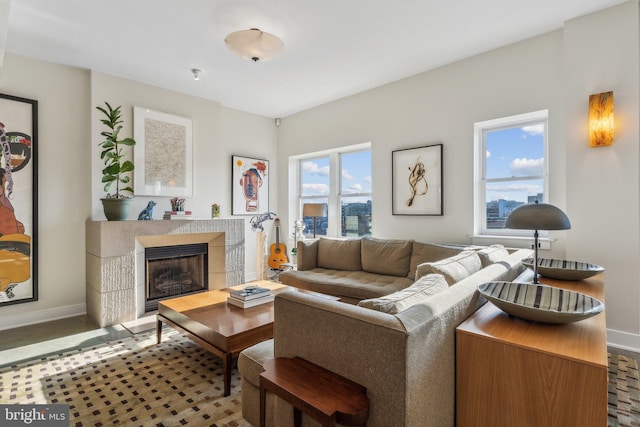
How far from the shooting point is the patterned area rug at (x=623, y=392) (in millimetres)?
1799

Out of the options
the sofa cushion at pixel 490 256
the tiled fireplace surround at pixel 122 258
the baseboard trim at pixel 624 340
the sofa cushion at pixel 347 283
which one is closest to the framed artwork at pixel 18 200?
the tiled fireplace surround at pixel 122 258

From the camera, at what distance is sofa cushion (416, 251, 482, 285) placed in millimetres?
1890

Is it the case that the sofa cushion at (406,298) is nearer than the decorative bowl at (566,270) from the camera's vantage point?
Yes

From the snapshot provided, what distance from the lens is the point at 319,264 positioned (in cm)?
428

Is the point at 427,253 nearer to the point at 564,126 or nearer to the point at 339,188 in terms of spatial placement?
the point at 564,126

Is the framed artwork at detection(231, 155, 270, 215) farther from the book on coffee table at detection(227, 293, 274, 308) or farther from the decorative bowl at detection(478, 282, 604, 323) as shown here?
the decorative bowl at detection(478, 282, 604, 323)

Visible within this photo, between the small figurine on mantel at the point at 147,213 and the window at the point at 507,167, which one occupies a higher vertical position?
the window at the point at 507,167

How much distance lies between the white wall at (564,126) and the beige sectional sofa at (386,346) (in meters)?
1.66

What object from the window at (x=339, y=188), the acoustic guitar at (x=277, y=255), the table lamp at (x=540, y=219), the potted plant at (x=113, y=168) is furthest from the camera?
the acoustic guitar at (x=277, y=255)

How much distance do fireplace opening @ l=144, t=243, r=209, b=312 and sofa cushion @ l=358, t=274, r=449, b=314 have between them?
3346mm

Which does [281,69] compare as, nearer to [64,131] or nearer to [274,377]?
[64,131]

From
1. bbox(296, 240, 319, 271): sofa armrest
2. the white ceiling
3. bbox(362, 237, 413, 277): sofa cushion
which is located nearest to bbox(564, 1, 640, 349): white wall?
the white ceiling

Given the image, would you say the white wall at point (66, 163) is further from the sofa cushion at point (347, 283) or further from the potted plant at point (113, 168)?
the sofa cushion at point (347, 283)

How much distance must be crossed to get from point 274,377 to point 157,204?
11.6ft
